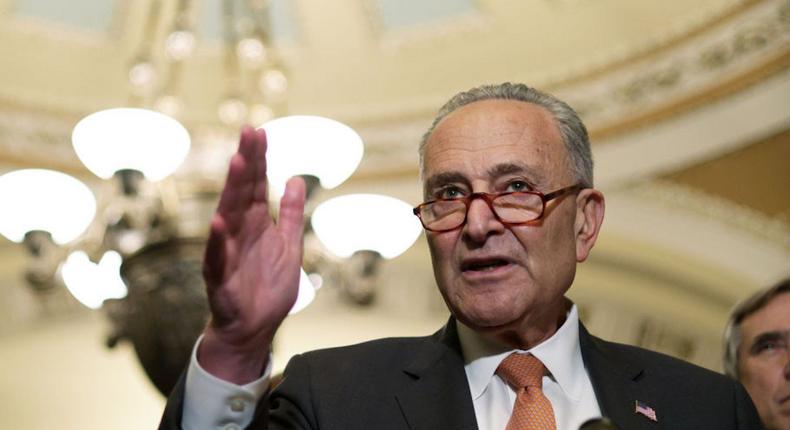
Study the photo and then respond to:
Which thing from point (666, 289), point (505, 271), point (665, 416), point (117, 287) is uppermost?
point (505, 271)

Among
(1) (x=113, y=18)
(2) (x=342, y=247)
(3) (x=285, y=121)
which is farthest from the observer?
(1) (x=113, y=18)

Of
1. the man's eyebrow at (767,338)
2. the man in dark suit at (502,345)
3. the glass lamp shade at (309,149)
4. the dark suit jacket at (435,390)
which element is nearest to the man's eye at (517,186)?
the man in dark suit at (502,345)

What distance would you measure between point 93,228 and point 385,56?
2.95 metres

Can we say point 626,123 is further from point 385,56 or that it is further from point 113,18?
point 113,18

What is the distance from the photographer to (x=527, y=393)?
1777 millimetres

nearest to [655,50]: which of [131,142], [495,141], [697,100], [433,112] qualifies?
[697,100]

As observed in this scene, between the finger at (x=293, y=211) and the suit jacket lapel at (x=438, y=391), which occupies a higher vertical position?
the finger at (x=293, y=211)

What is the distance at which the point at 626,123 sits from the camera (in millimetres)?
7363

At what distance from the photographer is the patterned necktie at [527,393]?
1.73 metres

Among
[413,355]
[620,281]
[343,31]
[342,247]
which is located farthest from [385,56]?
[413,355]

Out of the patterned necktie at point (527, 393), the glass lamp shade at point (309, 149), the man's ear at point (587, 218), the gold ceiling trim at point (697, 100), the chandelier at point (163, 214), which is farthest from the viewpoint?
the gold ceiling trim at point (697, 100)

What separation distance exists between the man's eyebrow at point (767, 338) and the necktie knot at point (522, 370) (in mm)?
842

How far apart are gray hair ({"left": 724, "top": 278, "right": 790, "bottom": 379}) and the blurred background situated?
407 centimetres

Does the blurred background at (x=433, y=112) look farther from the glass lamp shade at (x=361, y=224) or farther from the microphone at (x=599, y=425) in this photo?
the microphone at (x=599, y=425)
